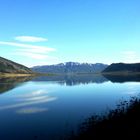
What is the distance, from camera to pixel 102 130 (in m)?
16.7

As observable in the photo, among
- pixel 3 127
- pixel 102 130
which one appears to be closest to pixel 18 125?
pixel 3 127

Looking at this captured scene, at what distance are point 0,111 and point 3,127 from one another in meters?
10.1

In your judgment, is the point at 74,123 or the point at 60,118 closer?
the point at 74,123

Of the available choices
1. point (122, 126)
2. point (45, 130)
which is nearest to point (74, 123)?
point (45, 130)

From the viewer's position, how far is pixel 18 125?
24.8m

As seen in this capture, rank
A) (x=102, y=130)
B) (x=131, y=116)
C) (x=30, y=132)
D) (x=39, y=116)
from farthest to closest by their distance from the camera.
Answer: (x=39, y=116)
(x=30, y=132)
(x=131, y=116)
(x=102, y=130)

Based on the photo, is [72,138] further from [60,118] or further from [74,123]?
[60,118]

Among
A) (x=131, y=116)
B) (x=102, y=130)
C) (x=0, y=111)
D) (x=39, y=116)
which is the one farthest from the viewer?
(x=0, y=111)

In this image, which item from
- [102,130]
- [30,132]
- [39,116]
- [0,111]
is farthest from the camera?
[0,111]

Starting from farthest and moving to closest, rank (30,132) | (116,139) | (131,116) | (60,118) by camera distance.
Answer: (60,118)
(30,132)
(131,116)
(116,139)

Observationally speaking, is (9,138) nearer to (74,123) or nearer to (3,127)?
(3,127)

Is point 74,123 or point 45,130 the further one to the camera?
point 74,123

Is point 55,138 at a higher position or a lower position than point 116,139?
lower

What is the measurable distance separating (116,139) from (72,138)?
158 inches
